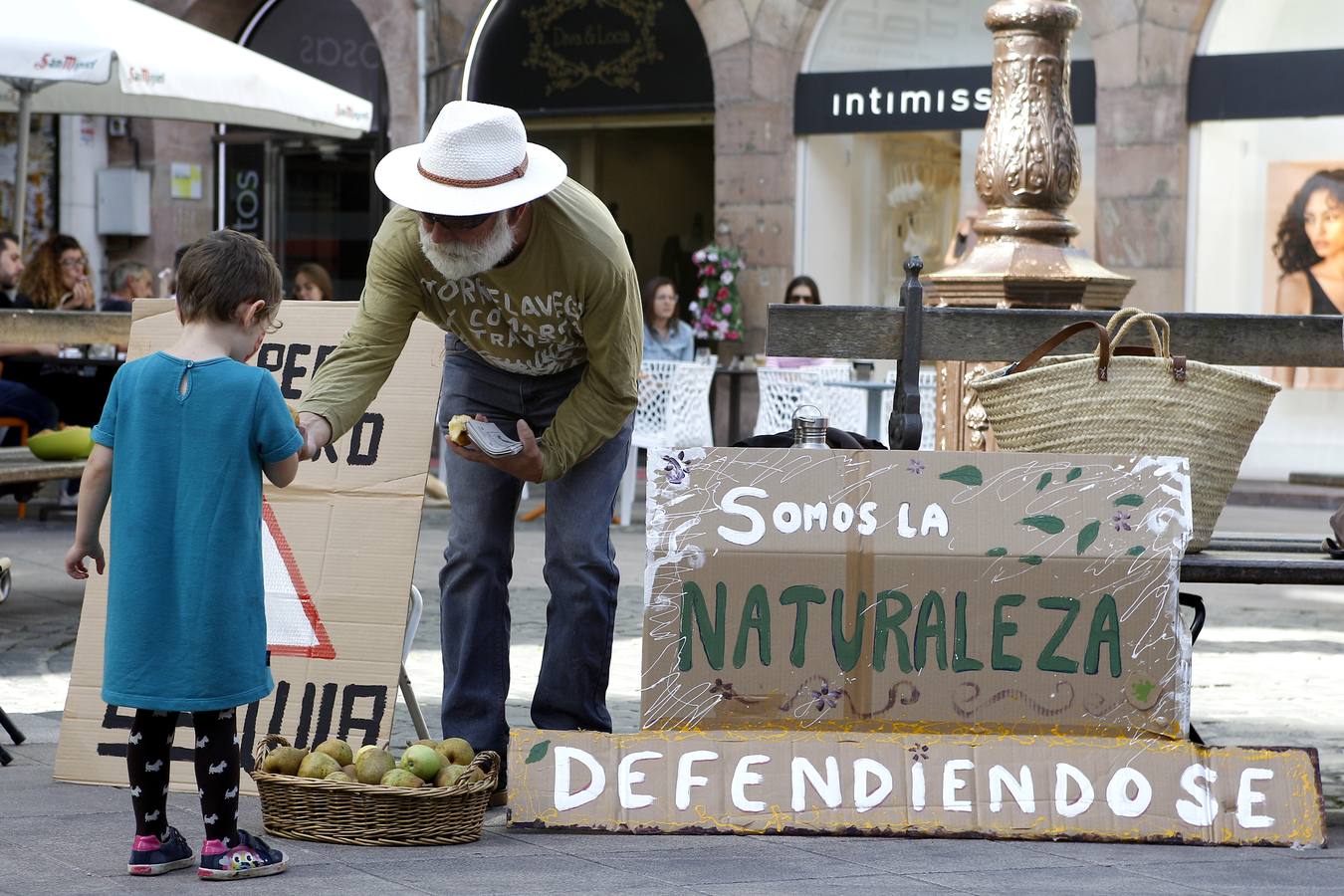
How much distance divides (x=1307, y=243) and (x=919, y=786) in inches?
413

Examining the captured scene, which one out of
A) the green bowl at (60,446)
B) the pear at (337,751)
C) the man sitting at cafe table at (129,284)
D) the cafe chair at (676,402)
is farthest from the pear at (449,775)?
the man sitting at cafe table at (129,284)

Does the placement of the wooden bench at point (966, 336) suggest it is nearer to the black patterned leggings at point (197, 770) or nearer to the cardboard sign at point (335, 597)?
the cardboard sign at point (335, 597)

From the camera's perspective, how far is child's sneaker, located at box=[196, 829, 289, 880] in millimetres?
3738

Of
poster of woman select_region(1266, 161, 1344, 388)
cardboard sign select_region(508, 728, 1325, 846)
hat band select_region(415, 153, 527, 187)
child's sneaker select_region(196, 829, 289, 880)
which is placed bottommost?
child's sneaker select_region(196, 829, 289, 880)

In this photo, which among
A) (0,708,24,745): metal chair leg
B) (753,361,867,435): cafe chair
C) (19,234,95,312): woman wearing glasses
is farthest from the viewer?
(753,361,867,435): cafe chair

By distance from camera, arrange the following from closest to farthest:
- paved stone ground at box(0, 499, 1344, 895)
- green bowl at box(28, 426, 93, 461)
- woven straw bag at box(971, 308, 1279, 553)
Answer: paved stone ground at box(0, 499, 1344, 895) → woven straw bag at box(971, 308, 1279, 553) → green bowl at box(28, 426, 93, 461)

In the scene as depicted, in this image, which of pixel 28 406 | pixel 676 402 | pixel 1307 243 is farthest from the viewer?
pixel 1307 243

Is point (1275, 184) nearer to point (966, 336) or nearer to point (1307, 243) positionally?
point (1307, 243)

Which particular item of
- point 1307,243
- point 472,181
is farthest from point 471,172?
point 1307,243

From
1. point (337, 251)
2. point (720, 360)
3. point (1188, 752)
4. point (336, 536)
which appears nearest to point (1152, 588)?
point (1188, 752)

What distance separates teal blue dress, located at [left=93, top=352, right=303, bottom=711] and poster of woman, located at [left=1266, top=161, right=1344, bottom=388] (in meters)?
10.9

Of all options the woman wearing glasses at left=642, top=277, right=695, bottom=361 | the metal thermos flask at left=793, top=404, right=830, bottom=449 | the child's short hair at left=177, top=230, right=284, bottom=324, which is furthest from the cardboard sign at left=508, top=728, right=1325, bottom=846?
the woman wearing glasses at left=642, top=277, right=695, bottom=361

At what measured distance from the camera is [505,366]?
4480mm

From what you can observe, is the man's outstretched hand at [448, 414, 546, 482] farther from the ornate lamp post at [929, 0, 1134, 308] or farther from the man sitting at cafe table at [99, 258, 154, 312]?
the man sitting at cafe table at [99, 258, 154, 312]
